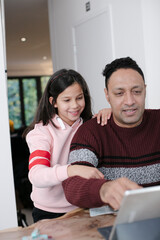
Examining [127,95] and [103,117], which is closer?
[127,95]

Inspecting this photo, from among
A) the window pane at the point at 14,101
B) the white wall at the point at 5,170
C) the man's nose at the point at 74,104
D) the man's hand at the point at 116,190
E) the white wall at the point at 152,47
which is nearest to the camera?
the man's hand at the point at 116,190

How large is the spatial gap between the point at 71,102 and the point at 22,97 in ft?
34.1

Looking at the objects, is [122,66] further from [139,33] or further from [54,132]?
[139,33]

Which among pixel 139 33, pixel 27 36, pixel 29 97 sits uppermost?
pixel 27 36

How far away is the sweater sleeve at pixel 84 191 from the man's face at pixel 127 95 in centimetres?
43

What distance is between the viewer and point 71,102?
1673mm

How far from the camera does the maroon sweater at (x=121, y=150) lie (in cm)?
141

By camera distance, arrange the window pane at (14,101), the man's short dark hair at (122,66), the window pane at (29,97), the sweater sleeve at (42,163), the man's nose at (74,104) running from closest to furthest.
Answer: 1. the sweater sleeve at (42,163)
2. the man's short dark hair at (122,66)
3. the man's nose at (74,104)
4. the window pane at (14,101)
5. the window pane at (29,97)

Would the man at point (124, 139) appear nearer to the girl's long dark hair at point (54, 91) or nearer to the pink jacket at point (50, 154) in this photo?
the pink jacket at point (50, 154)

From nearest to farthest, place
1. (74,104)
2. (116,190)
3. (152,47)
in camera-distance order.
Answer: (116,190)
(74,104)
(152,47)

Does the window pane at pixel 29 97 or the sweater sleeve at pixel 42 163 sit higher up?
the window pane at pixel 29 97

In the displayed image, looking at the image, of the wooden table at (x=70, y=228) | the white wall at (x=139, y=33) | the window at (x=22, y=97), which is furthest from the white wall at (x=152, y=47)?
the window at (x=22, y=97)

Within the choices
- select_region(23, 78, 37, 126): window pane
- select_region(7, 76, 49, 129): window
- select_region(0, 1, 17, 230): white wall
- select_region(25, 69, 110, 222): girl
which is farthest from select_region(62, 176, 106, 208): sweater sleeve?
select_region(23, 78, 37, 126): window pane

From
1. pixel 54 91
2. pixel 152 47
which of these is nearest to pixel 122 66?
pixel 54 91
